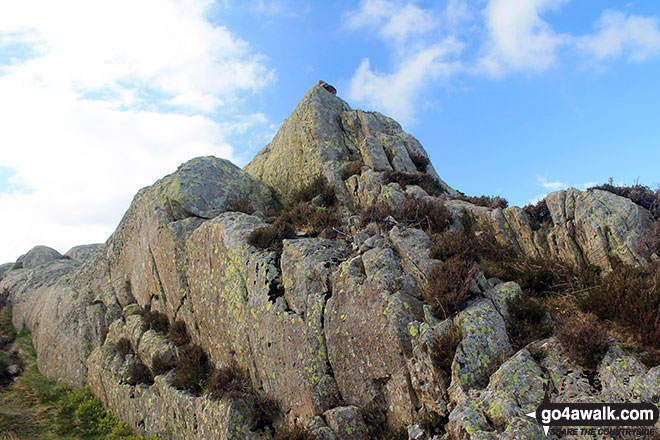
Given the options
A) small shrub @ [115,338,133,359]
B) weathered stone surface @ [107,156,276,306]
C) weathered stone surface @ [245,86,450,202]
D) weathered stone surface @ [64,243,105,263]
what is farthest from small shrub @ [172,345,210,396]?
weathered stone surface @ [64,243,105,263]

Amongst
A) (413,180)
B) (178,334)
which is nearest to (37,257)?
(178,334)

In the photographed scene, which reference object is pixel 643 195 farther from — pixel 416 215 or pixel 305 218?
pixel 305 218

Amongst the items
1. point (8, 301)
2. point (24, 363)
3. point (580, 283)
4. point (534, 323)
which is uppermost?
point (8, 301)

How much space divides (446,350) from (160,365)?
39.3 feet

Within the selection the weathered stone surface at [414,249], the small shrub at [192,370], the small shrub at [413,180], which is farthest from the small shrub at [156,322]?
the small shrub at [413,180]

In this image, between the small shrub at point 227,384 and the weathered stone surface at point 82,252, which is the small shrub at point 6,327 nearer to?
the weathered stone surface at point 82,252

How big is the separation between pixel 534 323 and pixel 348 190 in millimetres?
11769

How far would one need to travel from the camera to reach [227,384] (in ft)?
40.7

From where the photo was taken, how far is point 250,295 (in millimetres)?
13820

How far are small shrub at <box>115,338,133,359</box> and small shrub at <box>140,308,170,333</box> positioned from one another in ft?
3.66

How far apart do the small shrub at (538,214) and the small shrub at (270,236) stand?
9.15 metres

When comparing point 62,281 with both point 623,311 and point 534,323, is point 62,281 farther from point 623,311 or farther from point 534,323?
point 623,311

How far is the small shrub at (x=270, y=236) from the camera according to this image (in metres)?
14.7

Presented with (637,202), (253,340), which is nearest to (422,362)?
(253,340)
